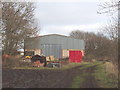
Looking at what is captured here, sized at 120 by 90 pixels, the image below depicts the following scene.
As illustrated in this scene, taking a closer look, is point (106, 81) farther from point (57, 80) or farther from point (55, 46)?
point (55, 46)

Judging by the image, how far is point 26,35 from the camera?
3428 cm

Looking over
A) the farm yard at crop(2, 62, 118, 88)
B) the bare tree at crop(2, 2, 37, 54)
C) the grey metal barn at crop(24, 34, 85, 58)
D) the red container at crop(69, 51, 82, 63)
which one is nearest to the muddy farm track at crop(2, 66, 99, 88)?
the farm yard at crop(2, 62, 118, 88)

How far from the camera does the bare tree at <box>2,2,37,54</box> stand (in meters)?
30.7

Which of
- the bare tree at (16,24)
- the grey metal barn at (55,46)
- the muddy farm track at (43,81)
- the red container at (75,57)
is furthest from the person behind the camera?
the grey metal barn at (55,46)

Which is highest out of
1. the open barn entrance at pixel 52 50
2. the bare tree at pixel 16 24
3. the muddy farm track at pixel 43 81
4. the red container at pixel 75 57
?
the bare tree at pixel 16 24

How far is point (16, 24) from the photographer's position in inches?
1265

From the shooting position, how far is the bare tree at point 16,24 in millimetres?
30734

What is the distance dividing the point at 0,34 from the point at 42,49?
52.2 ft

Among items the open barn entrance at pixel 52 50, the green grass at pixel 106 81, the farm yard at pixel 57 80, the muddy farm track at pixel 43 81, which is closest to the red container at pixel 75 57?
the open barn entrance at pixel 52 50

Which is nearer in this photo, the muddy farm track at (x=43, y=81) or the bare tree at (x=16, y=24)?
the muddy farm track at (x=43, y=81)

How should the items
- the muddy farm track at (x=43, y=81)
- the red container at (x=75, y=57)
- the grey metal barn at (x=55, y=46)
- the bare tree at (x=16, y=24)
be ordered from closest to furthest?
1. the muddy farm track at (x=43, y=81)
2. the bare tree at (x=16, y=24)
3. the red container at (x=75, y=57)
4. the grey metal barn at (x=55, y=46)

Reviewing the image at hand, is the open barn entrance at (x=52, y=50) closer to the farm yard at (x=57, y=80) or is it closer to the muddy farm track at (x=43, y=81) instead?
the farm yard at (x=57, y=80)

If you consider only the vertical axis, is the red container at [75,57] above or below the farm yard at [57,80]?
above

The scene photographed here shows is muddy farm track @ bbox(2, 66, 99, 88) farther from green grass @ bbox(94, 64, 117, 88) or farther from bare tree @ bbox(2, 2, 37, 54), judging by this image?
bare tree @ bbox(2, 2, 37, 54)
